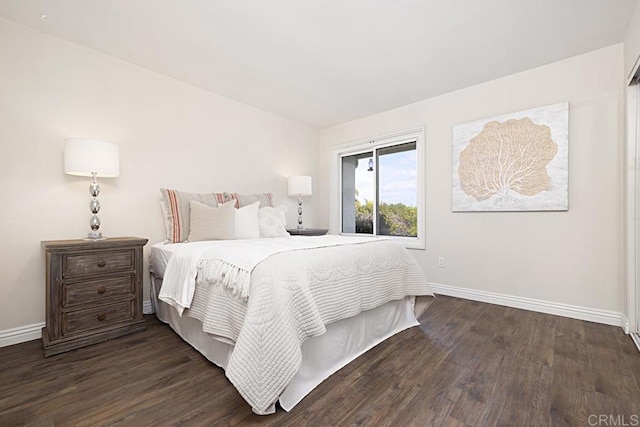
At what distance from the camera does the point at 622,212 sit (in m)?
2.49

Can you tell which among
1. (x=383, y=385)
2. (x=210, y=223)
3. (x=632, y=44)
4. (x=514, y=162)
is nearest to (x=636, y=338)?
(x=514, y=162)

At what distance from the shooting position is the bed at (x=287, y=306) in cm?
134

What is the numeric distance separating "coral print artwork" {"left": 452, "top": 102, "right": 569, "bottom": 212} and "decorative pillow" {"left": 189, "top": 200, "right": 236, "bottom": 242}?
2.60m

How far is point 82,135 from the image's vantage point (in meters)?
2.57

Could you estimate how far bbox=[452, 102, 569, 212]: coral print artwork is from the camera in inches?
110

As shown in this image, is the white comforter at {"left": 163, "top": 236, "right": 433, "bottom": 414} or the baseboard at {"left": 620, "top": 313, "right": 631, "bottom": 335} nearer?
the white comforter at {"left": 163, "top": 236, "right": 433, "bottom": 414}

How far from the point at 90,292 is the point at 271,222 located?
1665 mm

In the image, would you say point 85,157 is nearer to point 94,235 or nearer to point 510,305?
point 94,235

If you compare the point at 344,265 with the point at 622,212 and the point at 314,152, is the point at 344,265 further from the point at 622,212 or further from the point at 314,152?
the point at 314,152

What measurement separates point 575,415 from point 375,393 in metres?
0.94

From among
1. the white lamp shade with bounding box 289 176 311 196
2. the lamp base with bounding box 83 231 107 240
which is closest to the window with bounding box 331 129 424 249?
the white lamp shade with bounding box 289 176 311 196

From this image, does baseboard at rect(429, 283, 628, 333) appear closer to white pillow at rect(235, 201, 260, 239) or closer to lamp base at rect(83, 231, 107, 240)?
white pillow at rect(235, 201, 260, 239)

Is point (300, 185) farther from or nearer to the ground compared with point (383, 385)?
farther from the ground

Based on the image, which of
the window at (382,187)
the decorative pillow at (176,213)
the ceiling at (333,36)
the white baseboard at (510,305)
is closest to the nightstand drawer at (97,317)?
the white baseboard at (510,305)
